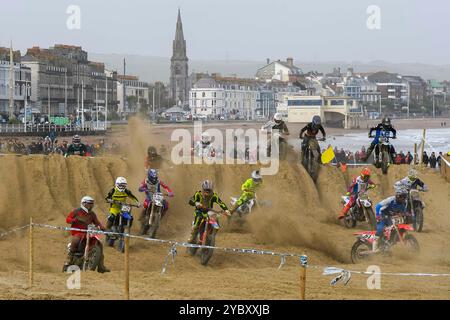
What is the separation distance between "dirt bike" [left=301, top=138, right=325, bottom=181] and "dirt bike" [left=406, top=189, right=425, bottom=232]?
10.6 feet

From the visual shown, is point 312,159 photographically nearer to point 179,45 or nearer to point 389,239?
point 389,239

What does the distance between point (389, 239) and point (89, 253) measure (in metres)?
5.76

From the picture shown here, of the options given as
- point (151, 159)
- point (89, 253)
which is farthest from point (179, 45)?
point (89, 253)

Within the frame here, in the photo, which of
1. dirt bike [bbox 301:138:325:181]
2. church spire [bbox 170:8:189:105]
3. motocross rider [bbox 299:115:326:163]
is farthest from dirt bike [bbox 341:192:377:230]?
church spire [bbox 170:8:189:105]

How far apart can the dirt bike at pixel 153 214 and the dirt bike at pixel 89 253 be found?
4158 mm

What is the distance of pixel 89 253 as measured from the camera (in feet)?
45.9

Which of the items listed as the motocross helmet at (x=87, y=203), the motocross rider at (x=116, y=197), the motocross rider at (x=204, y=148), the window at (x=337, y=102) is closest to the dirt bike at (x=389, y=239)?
the motocross rider at (x=116, y=197)

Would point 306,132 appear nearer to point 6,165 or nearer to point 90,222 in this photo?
→ point 6,165

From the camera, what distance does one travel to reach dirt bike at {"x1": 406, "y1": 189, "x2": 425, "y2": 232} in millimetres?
20359

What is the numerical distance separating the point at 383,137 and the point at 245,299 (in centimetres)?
1052

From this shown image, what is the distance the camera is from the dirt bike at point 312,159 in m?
22.8
